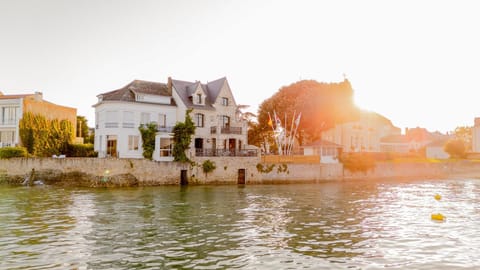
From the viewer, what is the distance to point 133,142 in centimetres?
4331

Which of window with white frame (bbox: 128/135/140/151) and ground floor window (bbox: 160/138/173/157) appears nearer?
ground floor window (bbox: 160/138/173/157)

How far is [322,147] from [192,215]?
35.7 m

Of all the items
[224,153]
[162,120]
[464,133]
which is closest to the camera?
[224,153]

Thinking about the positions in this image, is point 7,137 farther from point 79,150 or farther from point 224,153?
point 224,153

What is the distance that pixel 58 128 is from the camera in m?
50.4

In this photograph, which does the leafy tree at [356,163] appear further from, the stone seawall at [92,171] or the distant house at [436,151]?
the distant house at [436,151]

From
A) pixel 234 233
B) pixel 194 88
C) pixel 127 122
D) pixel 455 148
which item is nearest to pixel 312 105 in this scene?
pixel 194 88

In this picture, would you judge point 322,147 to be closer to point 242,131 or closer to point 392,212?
point 242,131

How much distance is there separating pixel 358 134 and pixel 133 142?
45.9 meters

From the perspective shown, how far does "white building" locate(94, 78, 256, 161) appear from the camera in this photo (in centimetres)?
4272

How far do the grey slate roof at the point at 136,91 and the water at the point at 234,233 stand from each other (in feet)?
58.4

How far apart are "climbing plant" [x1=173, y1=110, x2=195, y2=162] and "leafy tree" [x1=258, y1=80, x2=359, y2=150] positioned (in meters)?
22.8

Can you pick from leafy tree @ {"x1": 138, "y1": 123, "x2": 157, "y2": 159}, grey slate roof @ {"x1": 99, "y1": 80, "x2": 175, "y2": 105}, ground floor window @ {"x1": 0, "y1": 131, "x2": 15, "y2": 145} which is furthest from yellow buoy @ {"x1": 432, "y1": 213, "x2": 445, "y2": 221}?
ground floor window @ {"x1": 0, "y1": 131, "x2": 15, "y2": 145}

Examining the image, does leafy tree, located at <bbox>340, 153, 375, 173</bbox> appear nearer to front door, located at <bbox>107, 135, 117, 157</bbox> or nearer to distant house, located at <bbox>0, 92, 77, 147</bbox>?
front door, located at <bbox>107, 135, 117, 157</bbox>
